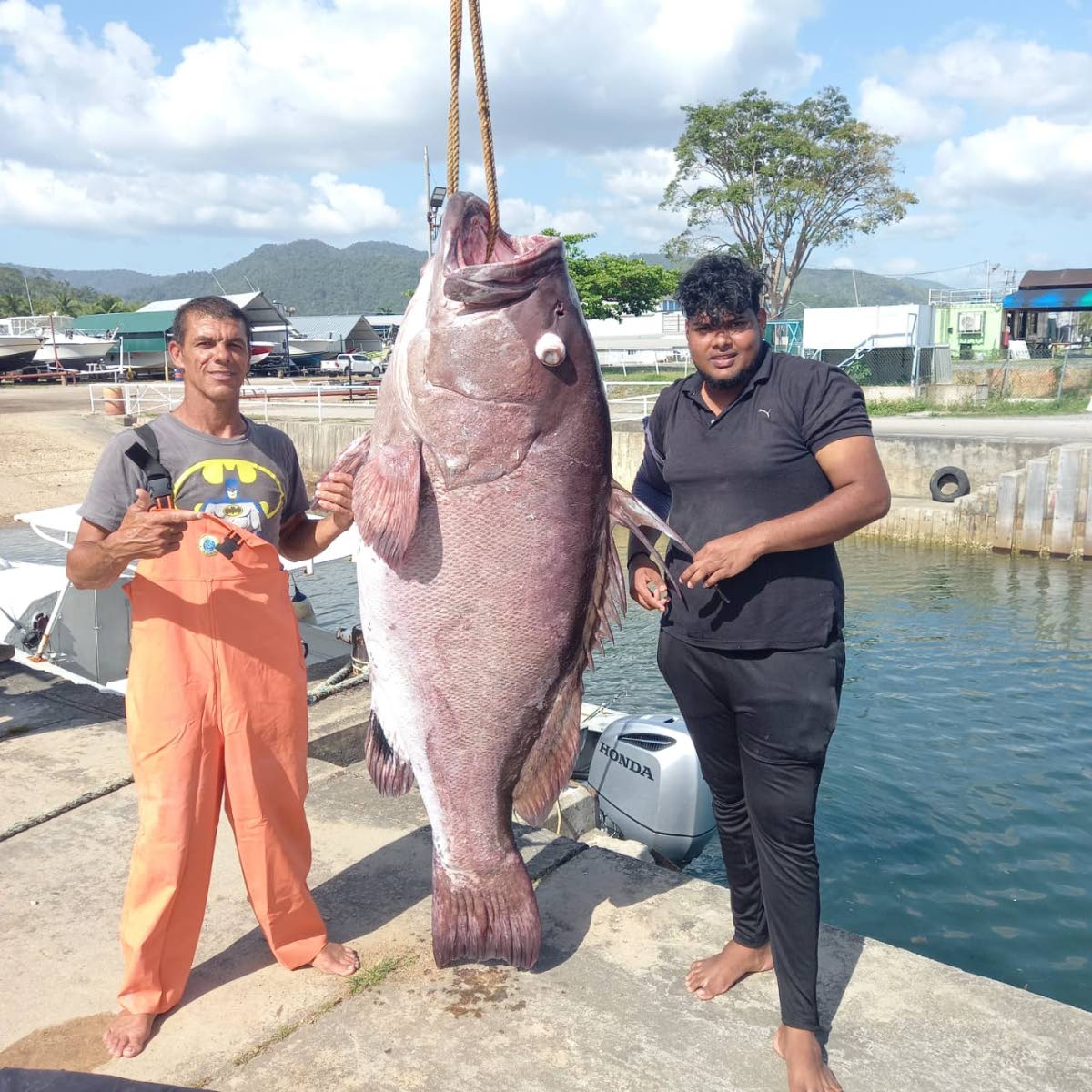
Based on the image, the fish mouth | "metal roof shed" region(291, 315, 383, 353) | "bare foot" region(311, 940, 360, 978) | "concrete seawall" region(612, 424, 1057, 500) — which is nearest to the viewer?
the fish mouth

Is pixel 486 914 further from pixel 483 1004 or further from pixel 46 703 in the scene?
pixel 46 703

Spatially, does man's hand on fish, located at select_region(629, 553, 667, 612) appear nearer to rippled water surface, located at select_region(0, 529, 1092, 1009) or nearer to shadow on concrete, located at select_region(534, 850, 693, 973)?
shadow on concrete, located at select_region(534, 850, 693, 973)

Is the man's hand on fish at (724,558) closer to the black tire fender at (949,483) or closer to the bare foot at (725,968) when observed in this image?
the bare foot at (725,968)

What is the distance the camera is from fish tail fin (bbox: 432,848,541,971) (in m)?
3.01

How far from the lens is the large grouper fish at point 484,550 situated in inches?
104

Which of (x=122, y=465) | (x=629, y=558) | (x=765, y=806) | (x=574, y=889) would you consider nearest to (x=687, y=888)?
(x=574, y=889)

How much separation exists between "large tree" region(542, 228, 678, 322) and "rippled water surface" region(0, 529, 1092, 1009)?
3024 cm

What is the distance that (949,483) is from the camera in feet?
60.1

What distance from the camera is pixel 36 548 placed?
1788 centimetres

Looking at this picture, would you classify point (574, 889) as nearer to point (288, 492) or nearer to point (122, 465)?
point (288, 492)

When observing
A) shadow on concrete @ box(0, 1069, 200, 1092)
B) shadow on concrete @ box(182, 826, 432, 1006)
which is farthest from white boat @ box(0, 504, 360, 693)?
shadow on concrete @ box(0, 1069, 200, 1092)

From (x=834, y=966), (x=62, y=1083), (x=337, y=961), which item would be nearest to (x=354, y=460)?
(x=62, y=1083)

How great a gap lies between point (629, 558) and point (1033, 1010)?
191cm

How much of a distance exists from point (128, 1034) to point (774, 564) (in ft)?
7.92
